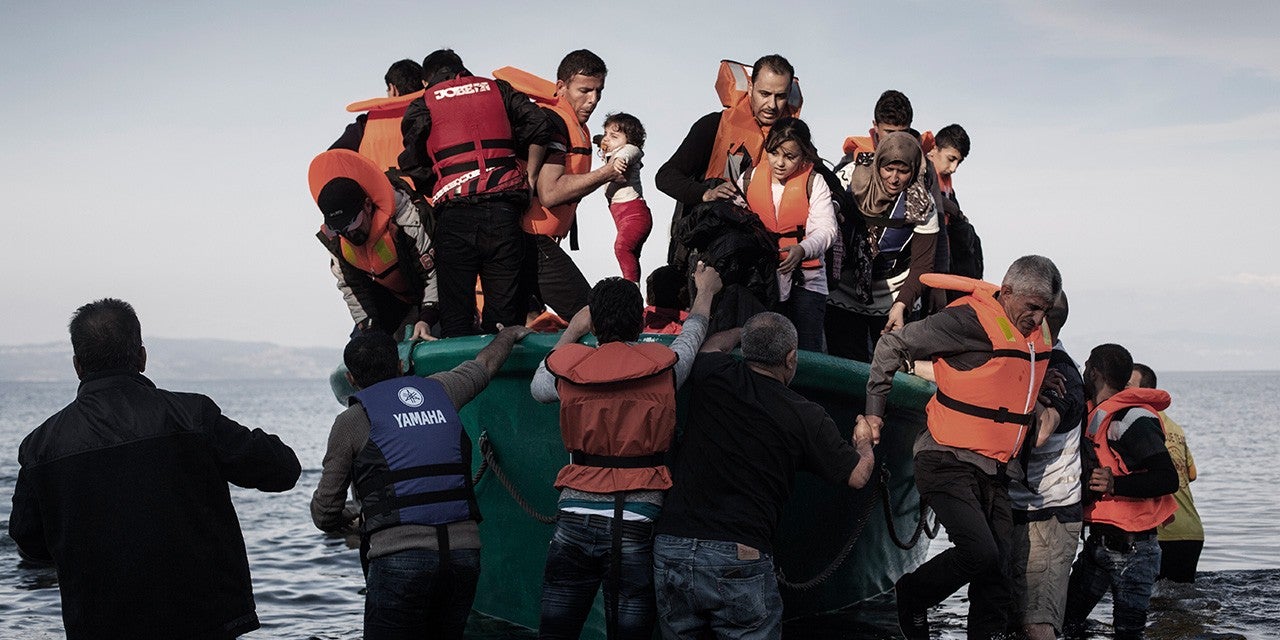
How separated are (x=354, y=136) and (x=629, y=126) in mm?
1475

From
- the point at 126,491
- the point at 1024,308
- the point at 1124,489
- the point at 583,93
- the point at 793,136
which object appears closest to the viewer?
the point at 126,491

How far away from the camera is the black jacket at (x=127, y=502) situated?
10.4 ft

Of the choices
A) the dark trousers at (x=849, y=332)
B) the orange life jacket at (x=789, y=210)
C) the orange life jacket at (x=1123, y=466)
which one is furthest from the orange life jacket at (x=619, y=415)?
the orange life jacket at (x=1123, y=466)

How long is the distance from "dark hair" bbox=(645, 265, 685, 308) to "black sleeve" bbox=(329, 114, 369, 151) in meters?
1.76

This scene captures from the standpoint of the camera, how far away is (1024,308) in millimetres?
4285

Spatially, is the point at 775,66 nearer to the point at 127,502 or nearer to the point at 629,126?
the point at 629,126

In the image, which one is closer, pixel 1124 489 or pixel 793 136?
pixel 793 136

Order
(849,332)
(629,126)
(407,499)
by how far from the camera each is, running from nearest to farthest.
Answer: (407,499)
(849,332)
(629,126)

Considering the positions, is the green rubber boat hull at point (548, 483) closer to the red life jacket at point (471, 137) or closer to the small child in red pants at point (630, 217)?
the red life jacket at point (471, 137)

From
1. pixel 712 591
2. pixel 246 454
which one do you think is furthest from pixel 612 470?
pixel 246 454

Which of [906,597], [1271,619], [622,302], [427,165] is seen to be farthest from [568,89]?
[1271,619]

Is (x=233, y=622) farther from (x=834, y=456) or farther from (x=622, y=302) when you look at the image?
(x=834, y=456)

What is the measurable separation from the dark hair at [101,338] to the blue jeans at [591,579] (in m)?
1.44

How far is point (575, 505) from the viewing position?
386cm
